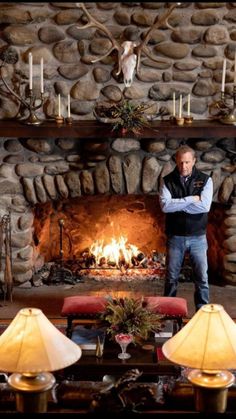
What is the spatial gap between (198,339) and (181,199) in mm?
2669

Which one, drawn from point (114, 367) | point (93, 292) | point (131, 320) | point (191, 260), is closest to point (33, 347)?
point (114, 367)

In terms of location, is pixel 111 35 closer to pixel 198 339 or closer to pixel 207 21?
pixel 207 21

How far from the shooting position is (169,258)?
5.61m

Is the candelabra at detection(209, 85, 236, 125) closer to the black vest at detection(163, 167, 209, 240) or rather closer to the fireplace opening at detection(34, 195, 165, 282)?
the black vest at detection(163, 167, 209, 240)

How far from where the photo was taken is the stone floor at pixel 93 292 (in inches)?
238

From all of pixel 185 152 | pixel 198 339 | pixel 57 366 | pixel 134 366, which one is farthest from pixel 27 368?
pixel 185 152

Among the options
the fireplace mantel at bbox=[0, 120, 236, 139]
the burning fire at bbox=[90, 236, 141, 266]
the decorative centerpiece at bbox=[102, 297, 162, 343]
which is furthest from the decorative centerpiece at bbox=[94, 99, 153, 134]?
the decorative centerpiece at bbox=[102, 297, 162, 343]

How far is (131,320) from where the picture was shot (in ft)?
15.0

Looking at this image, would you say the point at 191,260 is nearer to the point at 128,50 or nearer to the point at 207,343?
the point at 128,50

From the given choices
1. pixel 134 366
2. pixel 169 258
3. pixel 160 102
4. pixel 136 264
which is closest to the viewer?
pixel 134 366

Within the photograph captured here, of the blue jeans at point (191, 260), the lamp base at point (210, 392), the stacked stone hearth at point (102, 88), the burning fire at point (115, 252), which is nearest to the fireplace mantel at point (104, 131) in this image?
the stacked stone hearth at point (102, 88)

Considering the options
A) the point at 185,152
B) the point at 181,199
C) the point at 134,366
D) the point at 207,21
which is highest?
the point at 207,21

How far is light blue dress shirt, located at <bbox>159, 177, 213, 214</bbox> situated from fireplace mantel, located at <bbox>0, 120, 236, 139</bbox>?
54 centimetres

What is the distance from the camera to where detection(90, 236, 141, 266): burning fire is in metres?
6.76
